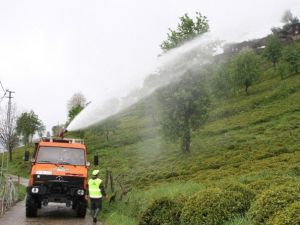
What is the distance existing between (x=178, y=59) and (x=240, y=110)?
29195mm

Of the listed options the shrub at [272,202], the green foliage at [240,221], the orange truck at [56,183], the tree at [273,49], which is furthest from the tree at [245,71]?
the shrub at [272,202]

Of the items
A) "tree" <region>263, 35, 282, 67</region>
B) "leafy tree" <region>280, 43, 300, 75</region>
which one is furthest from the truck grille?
"tree" <region>263, 35, 282, 67</region>

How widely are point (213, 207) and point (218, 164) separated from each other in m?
27.0

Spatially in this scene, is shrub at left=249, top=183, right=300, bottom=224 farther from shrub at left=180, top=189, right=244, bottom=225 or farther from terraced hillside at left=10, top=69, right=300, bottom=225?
shrub at left=180, top=189, right=244, bottom=225

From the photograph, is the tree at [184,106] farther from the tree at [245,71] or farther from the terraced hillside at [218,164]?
the tree at [245,71]

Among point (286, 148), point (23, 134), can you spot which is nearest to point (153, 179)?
point (286, 148)

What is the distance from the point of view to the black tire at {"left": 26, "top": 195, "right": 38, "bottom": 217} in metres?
18.5

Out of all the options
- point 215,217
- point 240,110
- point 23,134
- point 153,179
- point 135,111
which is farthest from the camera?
point 135,111

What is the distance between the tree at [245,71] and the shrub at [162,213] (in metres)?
85.6

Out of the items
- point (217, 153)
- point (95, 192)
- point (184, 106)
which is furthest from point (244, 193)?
point (184, 106)

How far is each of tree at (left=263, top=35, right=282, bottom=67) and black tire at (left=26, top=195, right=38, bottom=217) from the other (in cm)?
10738

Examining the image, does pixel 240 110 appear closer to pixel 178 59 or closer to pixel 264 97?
pixel 264 97

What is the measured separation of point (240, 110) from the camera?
78125 mm

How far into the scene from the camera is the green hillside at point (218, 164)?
10868 mm
